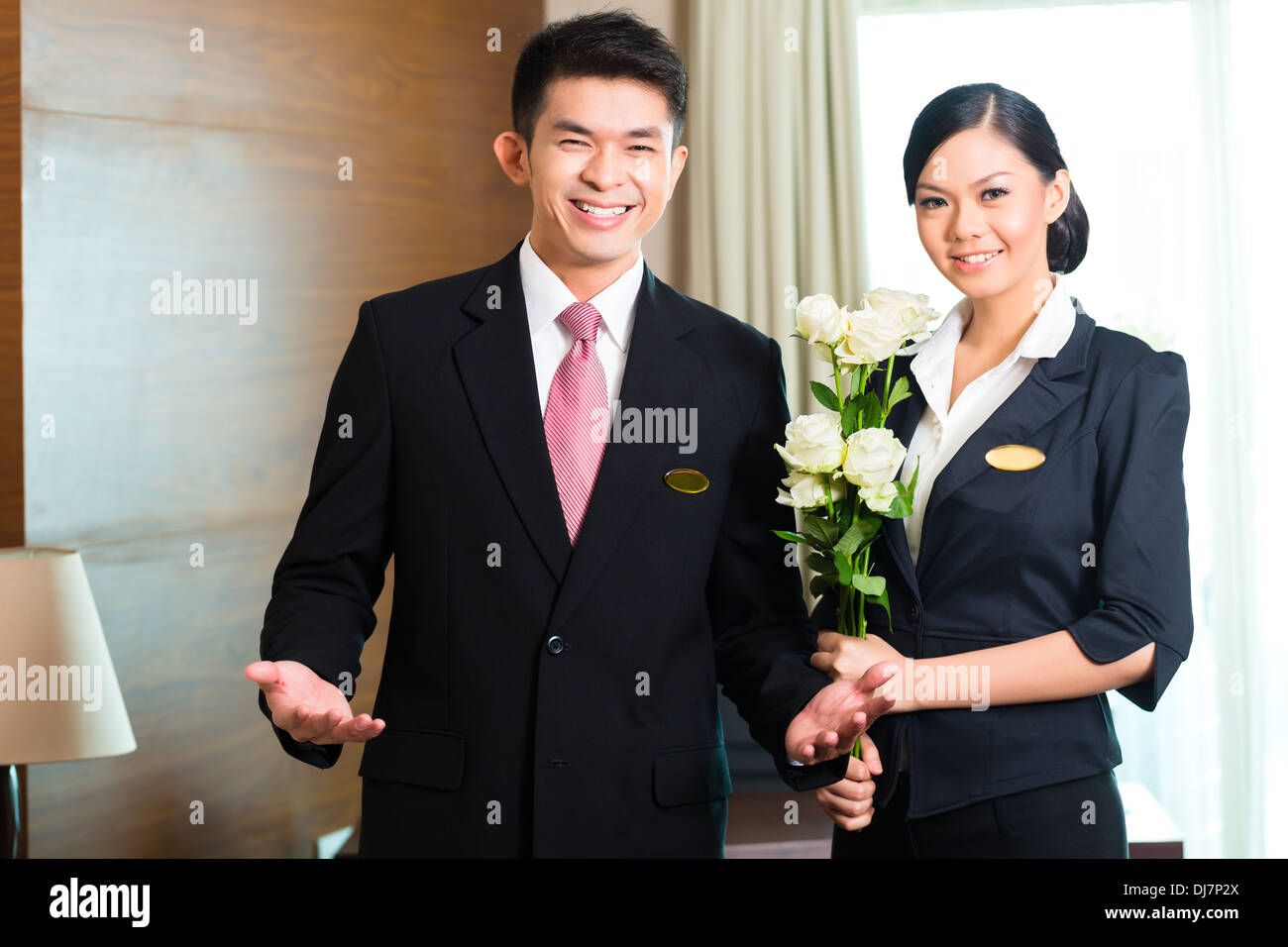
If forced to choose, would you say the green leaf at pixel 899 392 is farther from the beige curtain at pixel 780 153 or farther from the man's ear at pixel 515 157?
the beige curtain at pixel 780 153

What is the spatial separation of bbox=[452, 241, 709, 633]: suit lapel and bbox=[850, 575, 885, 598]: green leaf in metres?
0.29

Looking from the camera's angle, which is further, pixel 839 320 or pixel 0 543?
pixel 0 543

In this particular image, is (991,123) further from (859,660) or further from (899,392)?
(859,660)

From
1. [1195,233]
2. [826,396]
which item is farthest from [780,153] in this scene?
[826,396]

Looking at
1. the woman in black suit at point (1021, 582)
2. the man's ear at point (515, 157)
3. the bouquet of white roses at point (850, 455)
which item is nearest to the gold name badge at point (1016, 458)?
the woman in black suit at point (1021, 582)

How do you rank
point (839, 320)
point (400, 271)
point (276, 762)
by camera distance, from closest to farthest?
1. point (839, 320)
2. point (276, 762)
3. point (400, 271)

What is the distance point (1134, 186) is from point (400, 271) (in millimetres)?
2746

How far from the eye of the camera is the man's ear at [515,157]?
164 cm

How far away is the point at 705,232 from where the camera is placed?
4465 mm

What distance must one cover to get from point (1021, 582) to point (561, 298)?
744 millimetres

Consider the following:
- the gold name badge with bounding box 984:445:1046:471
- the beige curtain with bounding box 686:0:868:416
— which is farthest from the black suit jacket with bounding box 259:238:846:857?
the beige curtain with bounding box 686:0:868:416

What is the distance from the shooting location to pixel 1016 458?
5.17ft
